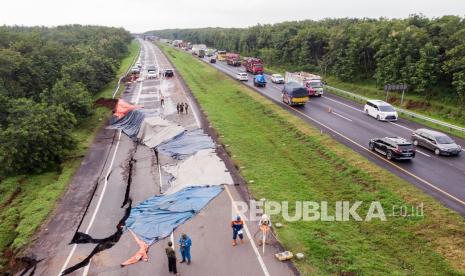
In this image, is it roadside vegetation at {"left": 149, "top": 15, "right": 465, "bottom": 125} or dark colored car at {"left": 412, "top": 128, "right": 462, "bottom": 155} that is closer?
dark colored car at {"left": 412, "top": 128, "right": 462, "bottom": 155}

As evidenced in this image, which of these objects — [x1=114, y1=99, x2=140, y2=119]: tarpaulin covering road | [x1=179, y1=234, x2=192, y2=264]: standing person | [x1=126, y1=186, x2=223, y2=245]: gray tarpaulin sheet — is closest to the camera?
[x1=179, y1=234, x2=192, y2=264]: standing person

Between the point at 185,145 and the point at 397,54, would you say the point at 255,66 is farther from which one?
the point at 185,145

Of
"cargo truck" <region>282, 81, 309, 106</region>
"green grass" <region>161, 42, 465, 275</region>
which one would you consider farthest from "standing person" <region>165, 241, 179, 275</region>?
"cargo truck" <region>282, 81, 309, 106</region>

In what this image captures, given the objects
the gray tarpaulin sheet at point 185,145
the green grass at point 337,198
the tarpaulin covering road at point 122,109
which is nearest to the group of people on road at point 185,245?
the green grass at point 337,198

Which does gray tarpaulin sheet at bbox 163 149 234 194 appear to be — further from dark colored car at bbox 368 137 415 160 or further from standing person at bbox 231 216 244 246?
dark colored car at bbox 368 137 415 160

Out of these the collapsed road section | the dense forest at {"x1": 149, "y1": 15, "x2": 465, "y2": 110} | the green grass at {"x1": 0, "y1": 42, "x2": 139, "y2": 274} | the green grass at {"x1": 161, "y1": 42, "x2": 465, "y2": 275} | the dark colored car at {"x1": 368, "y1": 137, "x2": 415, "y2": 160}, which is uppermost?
the dense forest at {"x1": 149, "y1": 15, "x2": 465, "y2": 110}

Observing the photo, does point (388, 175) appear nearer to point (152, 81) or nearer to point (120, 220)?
point (120, 220)
